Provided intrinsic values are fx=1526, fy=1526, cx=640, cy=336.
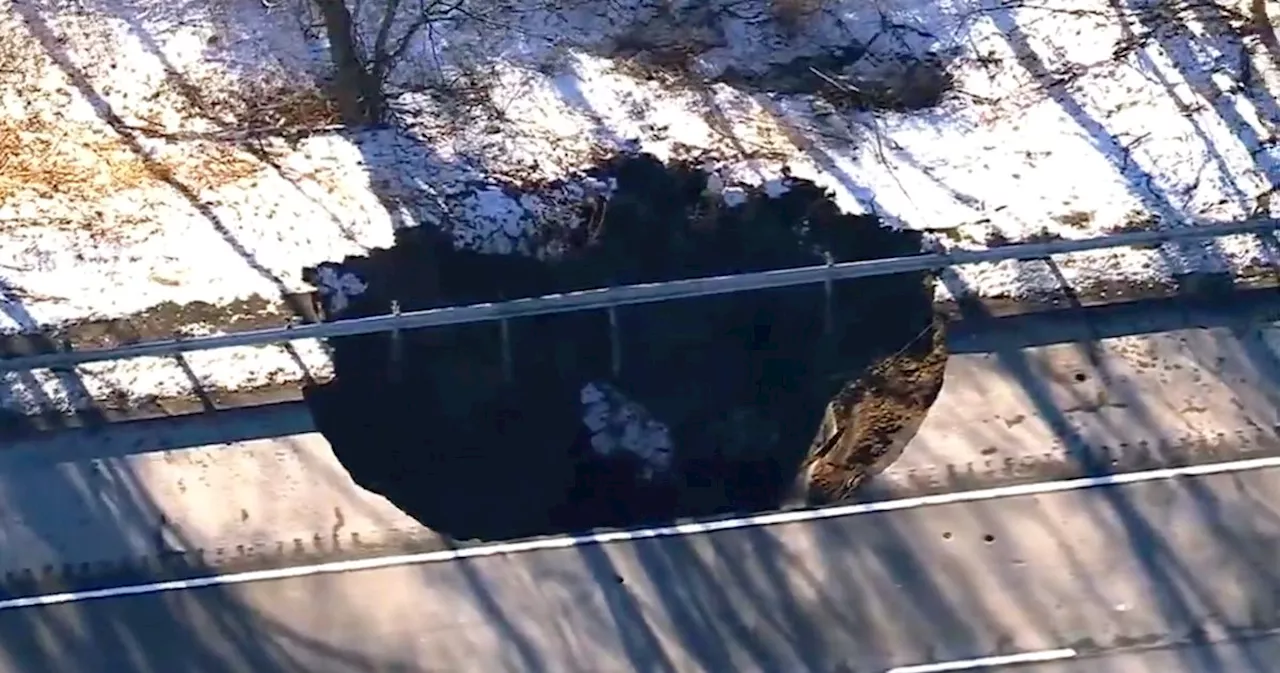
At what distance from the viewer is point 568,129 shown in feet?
34.1

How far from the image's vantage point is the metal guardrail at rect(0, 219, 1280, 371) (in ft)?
29.3

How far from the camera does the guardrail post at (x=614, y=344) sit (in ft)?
30.5

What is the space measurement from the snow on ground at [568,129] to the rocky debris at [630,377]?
38cm

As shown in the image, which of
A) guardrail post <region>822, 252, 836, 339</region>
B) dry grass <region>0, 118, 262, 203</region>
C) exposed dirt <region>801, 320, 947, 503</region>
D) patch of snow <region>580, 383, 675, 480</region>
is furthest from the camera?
Answer: dry grass <region>0, 118, 262, 203</region>

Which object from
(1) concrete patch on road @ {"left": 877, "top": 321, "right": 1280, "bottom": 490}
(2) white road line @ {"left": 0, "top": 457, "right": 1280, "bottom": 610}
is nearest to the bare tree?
(2) white road line @ {"left": 0, "top": 457, "right": 1280, "bottom": 610}

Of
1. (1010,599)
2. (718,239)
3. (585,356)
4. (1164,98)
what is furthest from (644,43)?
A: (1010,599)

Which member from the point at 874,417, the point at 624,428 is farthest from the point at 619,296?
the point at 874,417

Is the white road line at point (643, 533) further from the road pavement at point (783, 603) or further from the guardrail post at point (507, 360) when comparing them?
the guardrail post at point (507, 360)

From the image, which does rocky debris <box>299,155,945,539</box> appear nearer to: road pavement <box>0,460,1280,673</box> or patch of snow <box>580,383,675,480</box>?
patch of snow <box>580,383,675,480</box>

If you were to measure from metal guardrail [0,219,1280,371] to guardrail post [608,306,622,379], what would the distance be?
10 cm

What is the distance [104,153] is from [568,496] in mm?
4251

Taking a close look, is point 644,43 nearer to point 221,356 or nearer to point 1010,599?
point 221,356

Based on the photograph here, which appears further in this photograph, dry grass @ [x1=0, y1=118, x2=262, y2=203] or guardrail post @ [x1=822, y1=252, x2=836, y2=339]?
dry grass @ [x1=0, y1=118, x2=262, y2=203]

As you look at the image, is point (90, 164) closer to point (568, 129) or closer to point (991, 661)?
point (568, 129)
